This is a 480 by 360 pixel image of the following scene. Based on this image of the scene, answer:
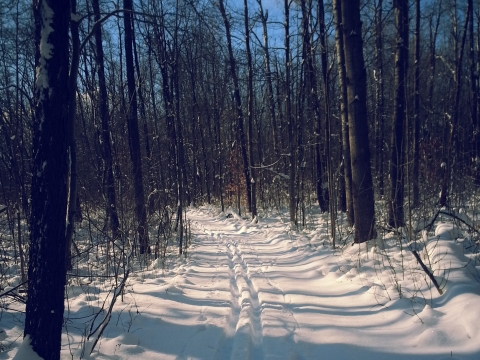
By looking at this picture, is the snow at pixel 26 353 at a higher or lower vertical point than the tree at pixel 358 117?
lower

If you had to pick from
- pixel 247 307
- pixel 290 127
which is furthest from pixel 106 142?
pixel 290 127

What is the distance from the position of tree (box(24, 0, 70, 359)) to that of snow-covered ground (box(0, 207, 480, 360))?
0.74m

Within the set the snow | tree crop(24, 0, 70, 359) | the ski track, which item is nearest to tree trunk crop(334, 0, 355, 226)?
the ski track

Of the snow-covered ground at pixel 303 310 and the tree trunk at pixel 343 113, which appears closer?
the snow-covered ground at pixel 303 310

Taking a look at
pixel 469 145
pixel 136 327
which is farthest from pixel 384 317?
pixel 469 145

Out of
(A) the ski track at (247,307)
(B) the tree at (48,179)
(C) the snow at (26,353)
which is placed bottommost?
(A) the ski track at (247,307)

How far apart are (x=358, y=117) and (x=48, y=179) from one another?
556cm

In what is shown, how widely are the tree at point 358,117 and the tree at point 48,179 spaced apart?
205 inches

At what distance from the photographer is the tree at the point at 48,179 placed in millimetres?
2885

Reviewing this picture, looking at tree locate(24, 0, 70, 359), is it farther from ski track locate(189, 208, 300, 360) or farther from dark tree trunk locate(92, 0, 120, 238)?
dark tree trunk locate(92, 0, 120, 238)

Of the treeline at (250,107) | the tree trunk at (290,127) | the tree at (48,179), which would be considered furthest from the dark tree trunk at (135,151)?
the tree at (48,179)

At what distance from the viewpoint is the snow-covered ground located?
11.1 feet

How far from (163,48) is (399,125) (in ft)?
26.9

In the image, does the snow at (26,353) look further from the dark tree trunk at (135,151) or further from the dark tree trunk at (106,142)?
the dark tree trunk at (135,151)
